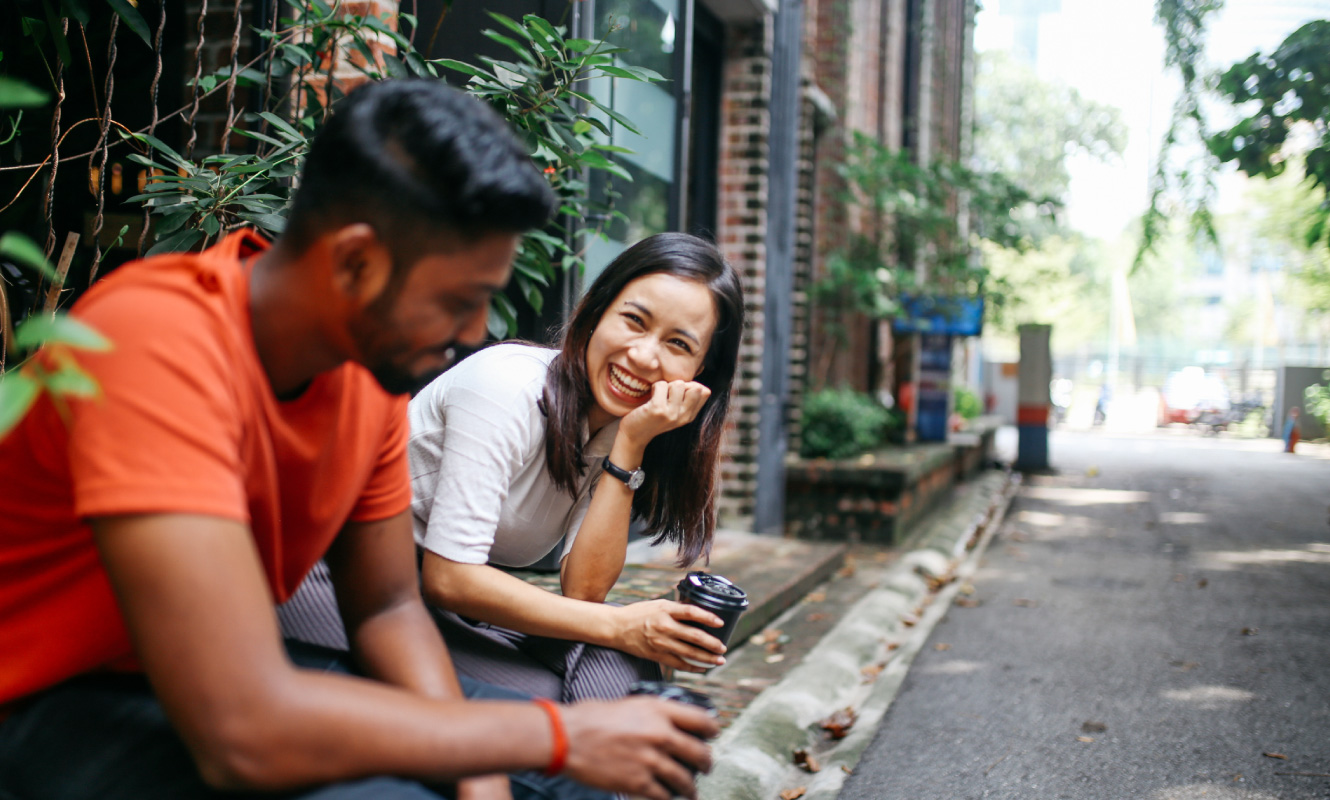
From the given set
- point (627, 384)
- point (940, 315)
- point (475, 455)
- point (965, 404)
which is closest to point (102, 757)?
point (475, 455)

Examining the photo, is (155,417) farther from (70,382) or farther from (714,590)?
(714,590)

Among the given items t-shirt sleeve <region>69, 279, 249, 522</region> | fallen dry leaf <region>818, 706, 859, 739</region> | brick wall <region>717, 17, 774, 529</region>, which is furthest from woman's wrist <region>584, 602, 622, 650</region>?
brick wall <region>717, 17, 774, 529</region>

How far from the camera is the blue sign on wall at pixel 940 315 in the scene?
9.54m

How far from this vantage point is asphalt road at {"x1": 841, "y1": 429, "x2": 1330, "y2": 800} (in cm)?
322

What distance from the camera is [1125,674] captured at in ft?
14.5

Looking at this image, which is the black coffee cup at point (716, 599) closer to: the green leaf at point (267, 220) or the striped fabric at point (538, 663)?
the striped fabric at point (538, 663)

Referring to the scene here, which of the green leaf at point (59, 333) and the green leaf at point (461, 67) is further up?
the green leaf at point (461, 67)

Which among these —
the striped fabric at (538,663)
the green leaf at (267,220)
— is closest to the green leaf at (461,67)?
the green leaf at (267,220)

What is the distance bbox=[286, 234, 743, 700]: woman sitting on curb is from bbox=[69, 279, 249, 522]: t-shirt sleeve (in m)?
0.87

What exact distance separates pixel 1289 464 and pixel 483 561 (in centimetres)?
1873

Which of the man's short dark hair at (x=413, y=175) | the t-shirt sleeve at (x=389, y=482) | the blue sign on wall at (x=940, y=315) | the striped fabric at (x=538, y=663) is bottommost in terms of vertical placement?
the striped fabric at (x=538, y=663)

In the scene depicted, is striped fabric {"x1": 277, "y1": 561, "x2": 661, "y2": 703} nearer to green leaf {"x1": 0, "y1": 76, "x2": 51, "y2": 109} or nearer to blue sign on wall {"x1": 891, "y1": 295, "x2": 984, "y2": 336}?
green leaf {"x1": 0, "y1": 76, "x2": 51, "y2": 109}

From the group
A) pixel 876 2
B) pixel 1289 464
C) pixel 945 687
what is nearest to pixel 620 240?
pixel 945 687

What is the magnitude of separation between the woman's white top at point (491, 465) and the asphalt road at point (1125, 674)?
4.81ft
